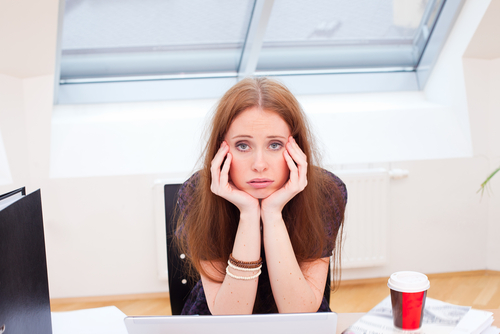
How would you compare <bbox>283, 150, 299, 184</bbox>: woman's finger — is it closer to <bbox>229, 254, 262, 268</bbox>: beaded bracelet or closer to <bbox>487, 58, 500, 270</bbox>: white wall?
<bbox>229, 254, 262, 268</bbox>: beaded bracelet

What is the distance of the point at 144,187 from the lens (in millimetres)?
2438

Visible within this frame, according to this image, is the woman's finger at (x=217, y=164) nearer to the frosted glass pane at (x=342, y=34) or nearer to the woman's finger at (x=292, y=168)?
the woman's finger at (x=292, y=168)

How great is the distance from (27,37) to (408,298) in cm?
200

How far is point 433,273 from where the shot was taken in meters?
2.71

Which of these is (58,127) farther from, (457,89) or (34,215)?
(457,89)

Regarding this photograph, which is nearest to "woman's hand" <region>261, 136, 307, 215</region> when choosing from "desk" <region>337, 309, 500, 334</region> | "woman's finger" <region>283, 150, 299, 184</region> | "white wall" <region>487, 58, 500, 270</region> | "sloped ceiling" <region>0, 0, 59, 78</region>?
"woman's finger" <region>283, 150, 299, 184</region>

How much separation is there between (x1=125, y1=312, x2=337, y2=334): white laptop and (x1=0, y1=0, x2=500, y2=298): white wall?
1.83 meters

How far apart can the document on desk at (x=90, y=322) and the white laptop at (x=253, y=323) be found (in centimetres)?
25

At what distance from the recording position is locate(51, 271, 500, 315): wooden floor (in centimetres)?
→ 238

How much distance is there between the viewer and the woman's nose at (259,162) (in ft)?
3.30

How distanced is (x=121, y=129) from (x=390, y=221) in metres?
1.75

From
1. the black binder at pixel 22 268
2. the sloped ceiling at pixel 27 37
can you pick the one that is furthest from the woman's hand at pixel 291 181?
the sloped ceiling at pixel 27 37

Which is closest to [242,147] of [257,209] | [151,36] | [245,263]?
[257,209]

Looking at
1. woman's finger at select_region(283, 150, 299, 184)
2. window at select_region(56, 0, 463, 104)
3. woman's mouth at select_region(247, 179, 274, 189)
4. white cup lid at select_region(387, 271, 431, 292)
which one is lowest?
white cup lid at select_region(387, 271, 431, 292)
